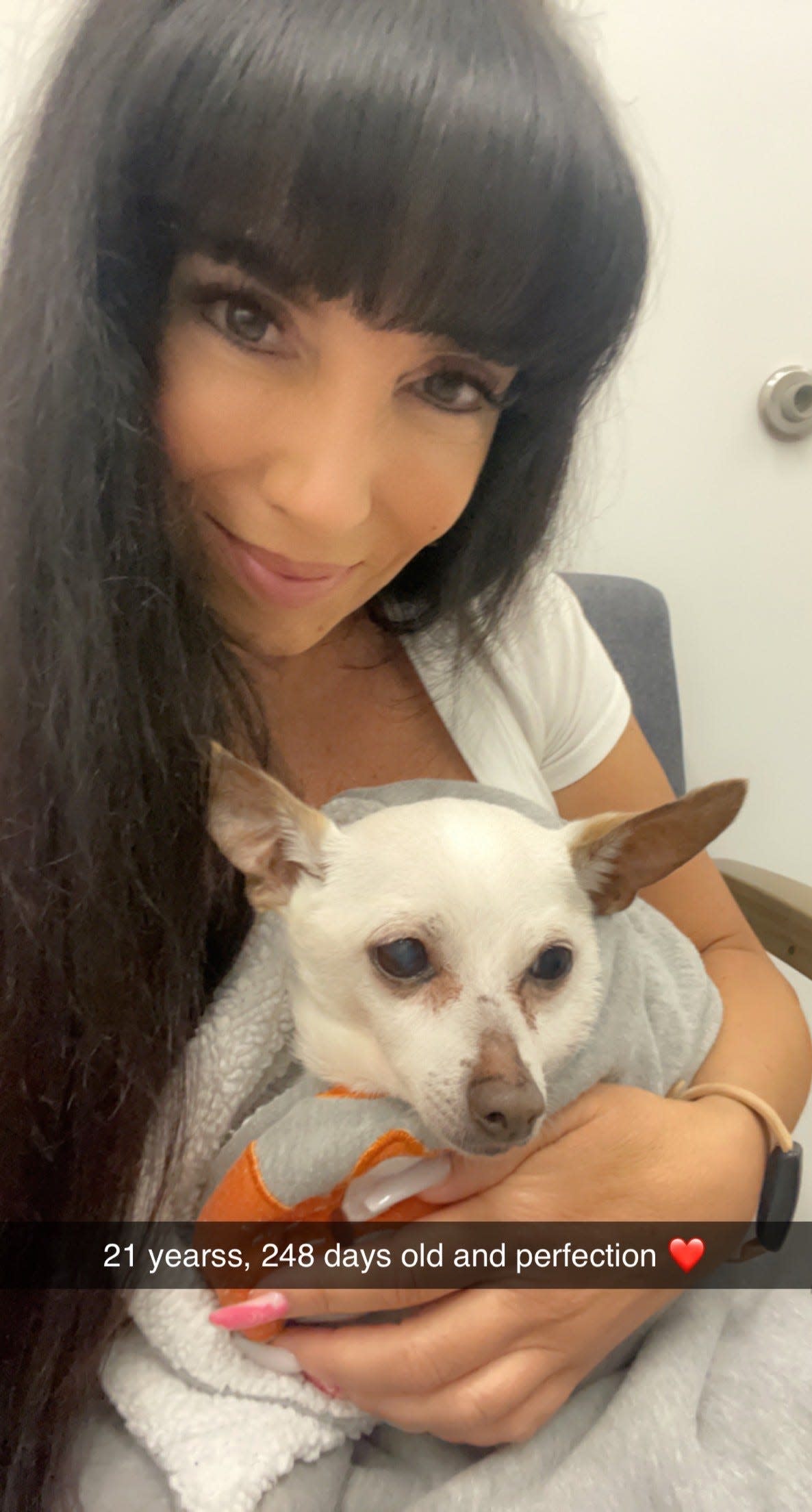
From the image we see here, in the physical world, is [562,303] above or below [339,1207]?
above

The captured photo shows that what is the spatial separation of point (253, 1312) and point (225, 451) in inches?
18.5

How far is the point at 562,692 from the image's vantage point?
2.55 ft

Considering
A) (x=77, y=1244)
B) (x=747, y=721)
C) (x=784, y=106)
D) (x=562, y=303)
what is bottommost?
(x=77, y=1244)

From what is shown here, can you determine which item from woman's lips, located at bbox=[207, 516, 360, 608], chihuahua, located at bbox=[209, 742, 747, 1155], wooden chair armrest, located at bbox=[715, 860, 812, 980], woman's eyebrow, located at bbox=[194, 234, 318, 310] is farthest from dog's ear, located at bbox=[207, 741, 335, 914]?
wooden chair armrest, located at bbox=[715, 860, 812, 980]

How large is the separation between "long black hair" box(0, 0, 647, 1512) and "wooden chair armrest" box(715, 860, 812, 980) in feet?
2.12

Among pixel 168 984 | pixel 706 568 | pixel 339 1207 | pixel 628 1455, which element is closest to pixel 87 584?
pixel 168 984

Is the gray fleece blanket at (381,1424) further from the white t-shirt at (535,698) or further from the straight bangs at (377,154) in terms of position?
the straight bangs at (377,154)

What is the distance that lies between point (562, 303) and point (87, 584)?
→ 0.29m

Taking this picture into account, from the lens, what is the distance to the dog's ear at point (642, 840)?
17.1 inches

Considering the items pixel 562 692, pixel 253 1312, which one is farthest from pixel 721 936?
pixel 253 1312

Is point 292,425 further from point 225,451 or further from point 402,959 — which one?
point 402,959

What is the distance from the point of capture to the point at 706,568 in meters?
1.15

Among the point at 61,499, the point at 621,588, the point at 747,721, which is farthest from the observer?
the point at 747,721

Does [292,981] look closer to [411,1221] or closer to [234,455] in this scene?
[411,1221]
